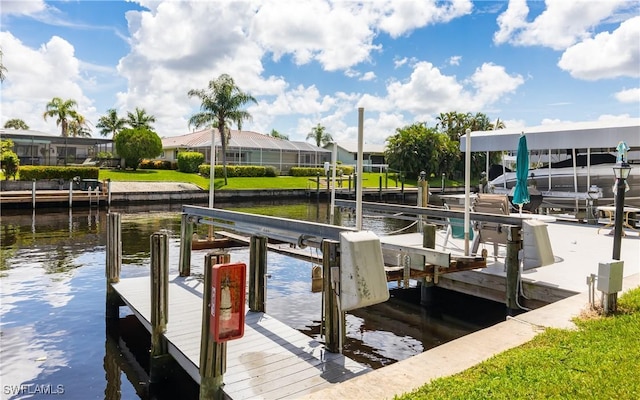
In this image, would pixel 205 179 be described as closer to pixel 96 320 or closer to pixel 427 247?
pixel 96 320

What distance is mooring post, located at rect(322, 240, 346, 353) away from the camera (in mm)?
4742

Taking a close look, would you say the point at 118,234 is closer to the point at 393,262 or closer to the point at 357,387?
the point at 393,262

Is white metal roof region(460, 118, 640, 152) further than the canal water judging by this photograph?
Yes

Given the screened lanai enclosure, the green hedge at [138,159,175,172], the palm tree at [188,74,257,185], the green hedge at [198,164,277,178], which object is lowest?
the green hedge at [198,164,277,178]

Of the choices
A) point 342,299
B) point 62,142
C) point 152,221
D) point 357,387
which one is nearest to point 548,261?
point 342,299

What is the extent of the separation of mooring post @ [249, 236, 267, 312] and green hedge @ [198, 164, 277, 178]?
36664 millimetres

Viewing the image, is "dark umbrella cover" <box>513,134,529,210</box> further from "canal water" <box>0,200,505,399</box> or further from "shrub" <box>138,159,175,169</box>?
"shrub" <box>138,159,175,169</box>

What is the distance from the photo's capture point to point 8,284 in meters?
10.3

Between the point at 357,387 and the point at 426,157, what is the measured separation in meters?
50.9

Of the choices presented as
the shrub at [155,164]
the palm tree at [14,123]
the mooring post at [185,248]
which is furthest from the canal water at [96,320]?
the palm tree at [14,123]

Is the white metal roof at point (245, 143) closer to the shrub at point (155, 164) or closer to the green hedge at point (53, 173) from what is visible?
the shrub at point (155, 164)

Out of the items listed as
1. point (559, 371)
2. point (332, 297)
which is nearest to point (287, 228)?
point (332, 297)

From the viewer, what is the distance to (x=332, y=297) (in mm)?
4938

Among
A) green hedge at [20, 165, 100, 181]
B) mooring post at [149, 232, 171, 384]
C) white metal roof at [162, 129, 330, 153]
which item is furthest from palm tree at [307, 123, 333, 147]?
mooring post at [149, 232, 171, 384]
